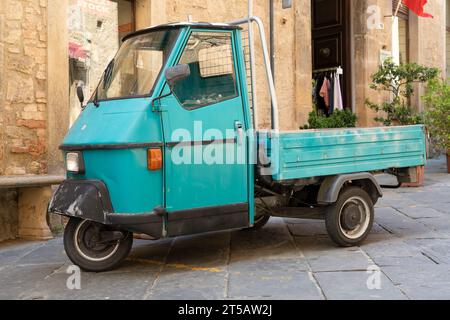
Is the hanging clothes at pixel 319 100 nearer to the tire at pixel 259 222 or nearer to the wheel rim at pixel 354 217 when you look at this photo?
the tire at pixel 259 222

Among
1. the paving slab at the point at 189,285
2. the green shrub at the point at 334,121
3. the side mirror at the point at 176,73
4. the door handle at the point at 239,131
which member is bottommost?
the paving slab at the point at 189,285

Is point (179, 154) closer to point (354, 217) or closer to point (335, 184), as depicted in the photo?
point (335, 184)

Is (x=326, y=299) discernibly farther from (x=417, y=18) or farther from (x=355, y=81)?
(x=417, y=18)

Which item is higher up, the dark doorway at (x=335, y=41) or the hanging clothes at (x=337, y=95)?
the dark doorway at (x=335, y=41)

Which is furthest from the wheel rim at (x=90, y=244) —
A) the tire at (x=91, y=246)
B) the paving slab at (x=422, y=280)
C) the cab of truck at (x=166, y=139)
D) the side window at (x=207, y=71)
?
the paving slab at (x=422, y=280)

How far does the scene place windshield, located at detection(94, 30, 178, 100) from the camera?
4582 mm

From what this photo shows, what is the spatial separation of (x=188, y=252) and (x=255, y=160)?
3.79ft

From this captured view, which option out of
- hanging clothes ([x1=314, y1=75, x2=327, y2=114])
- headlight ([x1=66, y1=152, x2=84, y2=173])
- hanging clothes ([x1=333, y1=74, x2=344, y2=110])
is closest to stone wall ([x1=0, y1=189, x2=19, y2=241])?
headlight ([x1=66, y1=152, x2=84, y2=173])

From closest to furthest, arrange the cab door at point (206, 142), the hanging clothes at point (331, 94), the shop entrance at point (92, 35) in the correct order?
1. the cab door at point (206, 142)
2. the shop entrance at point (92, 35)
3. the hanging clothes at point (331, 94)

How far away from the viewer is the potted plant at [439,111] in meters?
11.3

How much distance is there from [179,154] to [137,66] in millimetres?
879

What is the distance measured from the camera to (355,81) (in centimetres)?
1314

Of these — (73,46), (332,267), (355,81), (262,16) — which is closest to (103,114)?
(332,267)

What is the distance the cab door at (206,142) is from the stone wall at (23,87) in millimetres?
2673
